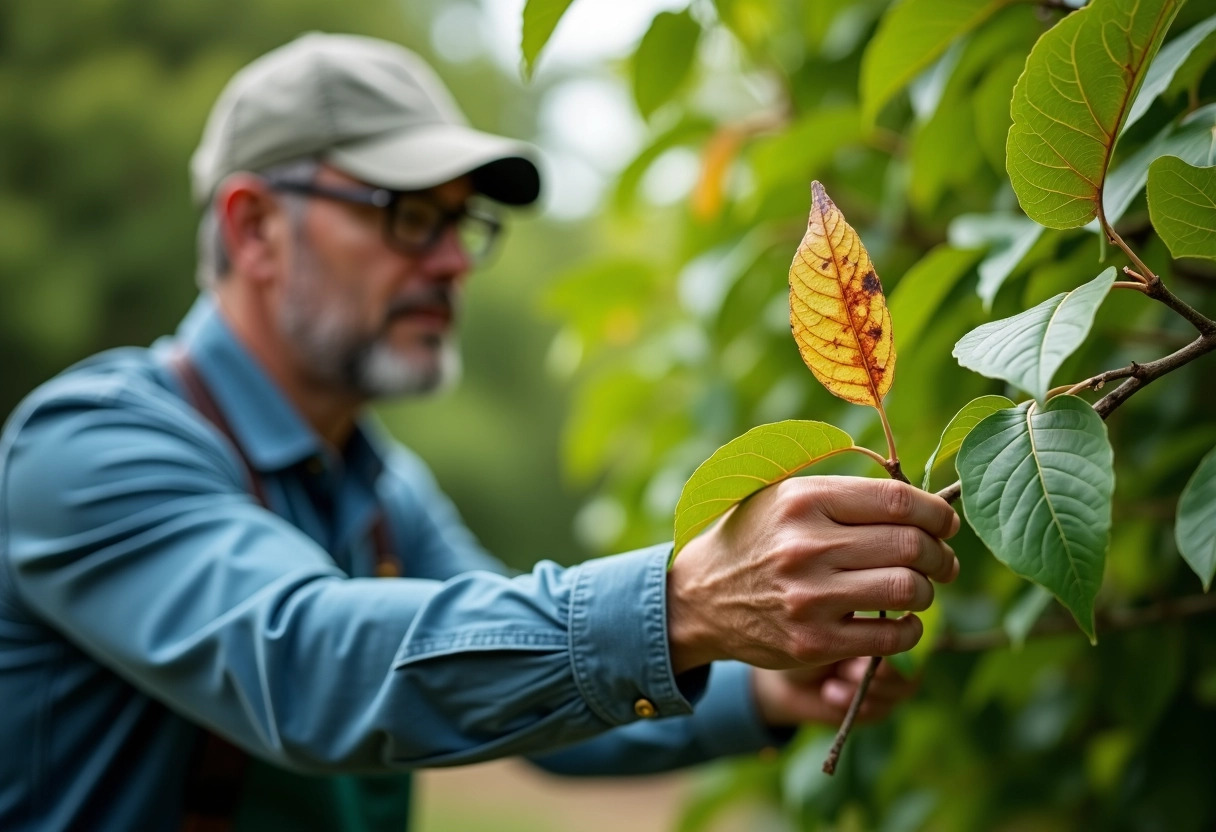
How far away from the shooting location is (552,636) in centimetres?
78

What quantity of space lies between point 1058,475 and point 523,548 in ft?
20.0

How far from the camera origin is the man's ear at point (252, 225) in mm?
1510

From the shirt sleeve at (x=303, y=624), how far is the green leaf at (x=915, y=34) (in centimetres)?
41

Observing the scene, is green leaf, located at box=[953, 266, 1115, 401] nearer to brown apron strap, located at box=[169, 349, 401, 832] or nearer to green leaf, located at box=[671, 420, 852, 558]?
green leaf, located at box=[671, 420, 852, 558]

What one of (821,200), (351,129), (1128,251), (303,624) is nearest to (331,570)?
(303,624)

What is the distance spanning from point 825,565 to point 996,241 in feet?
1.09

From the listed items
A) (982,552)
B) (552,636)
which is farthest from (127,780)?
(982,552)

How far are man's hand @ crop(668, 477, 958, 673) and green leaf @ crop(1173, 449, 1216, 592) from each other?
111mm

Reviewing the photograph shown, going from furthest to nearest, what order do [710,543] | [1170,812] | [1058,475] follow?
[1170,812], [710,543], [1058,475]

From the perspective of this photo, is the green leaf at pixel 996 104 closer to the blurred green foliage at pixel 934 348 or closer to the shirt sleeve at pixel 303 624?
the blurred green foliage at pixel 934 348

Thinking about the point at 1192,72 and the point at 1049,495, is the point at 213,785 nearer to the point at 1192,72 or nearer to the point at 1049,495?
the point at 1049,495

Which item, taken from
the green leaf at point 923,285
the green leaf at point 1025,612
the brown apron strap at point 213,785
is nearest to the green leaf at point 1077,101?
the green leaf at point 923,285

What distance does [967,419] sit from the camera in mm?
549

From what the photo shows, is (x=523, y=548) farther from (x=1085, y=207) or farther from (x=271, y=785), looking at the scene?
(x=1085, y=207)
